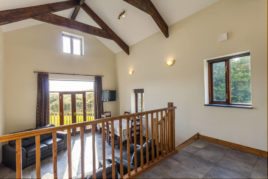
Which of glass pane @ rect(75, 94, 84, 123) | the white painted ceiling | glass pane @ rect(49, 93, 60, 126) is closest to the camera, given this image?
the white painted ceiling

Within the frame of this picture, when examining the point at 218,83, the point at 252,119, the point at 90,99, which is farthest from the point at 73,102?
the point at 252,119

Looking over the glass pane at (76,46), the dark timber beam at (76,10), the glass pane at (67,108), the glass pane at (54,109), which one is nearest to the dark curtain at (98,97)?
the glass pane at (67,108)

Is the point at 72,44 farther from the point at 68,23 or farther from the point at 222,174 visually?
the point at 222,174

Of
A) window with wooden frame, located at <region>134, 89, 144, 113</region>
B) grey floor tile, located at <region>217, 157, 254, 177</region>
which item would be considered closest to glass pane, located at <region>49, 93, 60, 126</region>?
window with wooden frame, located at <region>134, 89, 144, 113</region>

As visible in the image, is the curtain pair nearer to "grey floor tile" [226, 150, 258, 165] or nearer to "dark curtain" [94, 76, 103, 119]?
"dark curtain" [94, 76, 103, 119]

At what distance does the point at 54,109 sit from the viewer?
5219 millimetres

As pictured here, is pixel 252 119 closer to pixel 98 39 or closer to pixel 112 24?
pixel 112 24

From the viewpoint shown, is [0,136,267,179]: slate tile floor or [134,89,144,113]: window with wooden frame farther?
[134,89,144,113]: window with wooden frame

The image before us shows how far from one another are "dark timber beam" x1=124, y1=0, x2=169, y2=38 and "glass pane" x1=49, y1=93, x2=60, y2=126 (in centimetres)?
406

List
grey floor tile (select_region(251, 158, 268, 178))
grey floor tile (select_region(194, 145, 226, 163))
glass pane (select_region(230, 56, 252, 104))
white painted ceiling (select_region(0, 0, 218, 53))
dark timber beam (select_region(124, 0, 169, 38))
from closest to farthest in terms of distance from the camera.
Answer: grey floor tile (select_region(251, 158, 268, 178)) → grey floor tile (select_region(194, 145, 226, 163)) → glass pane (select_region(230, 56, 252, 104)) → white painted ceiling (select_region(0, 0, 218, 53)) → dark timber beam (select_region(124, 0, 169, 38))

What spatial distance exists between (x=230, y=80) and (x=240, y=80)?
7.9 inches

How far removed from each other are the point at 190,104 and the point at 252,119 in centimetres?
130

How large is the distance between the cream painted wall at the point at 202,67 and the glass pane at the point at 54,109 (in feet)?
10.6

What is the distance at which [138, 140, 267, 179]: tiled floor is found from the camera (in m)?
2.00
